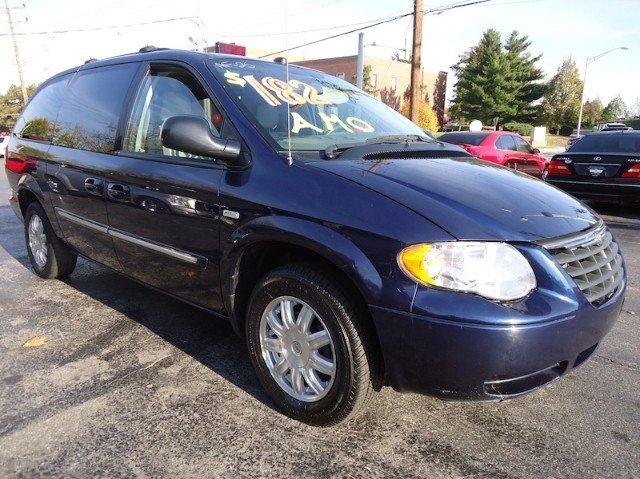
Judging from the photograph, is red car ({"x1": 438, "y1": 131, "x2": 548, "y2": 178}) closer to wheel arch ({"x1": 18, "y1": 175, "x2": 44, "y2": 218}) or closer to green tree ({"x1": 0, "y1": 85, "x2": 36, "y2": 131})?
wheel arch ({"x1": 18, "y1": 175, "x2": 44, "y2": 218})

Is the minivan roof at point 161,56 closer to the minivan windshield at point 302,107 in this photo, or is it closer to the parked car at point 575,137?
the minivan windshield at point 302,107

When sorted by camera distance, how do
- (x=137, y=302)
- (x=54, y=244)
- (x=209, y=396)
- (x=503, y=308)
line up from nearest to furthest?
(x=503, y=308) < (x=209, y=396) < (x=137, y=302) < (x=54, y=244)

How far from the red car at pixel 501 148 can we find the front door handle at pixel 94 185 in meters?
9.63

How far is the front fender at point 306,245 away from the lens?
205 cm

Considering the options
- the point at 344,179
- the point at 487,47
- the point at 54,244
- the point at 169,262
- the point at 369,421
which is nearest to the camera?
the point at 344,179

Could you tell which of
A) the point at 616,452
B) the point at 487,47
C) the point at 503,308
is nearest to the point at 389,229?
the point at 503,308

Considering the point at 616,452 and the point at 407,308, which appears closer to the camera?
the point at 407,308

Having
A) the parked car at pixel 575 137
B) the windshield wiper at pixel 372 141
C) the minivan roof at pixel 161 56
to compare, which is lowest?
the parked car at pixel 575 137

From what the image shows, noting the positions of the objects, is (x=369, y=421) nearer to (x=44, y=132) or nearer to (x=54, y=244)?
(x=54, y=244)

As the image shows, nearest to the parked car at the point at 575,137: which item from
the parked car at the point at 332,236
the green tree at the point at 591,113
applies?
the parked car at the point at 332,236

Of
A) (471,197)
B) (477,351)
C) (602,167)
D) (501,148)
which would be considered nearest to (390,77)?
(501,148)

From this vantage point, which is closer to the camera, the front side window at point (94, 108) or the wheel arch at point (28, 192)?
the front side window at point (94, 108)

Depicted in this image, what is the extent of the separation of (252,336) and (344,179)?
95 centimetres

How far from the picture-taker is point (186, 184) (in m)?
2.76
